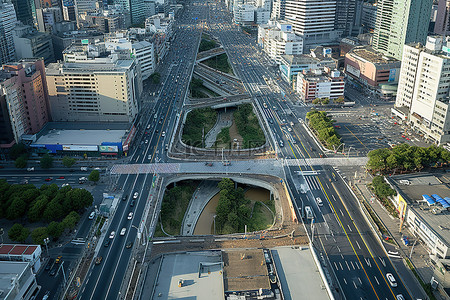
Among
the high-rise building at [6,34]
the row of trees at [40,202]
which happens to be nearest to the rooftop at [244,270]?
the row of trees at [40,202]

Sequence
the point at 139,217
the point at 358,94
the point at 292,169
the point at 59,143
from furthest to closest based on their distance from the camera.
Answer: the point at 358,94
the point at 59,143
the point at 292,169
the point at 139,217

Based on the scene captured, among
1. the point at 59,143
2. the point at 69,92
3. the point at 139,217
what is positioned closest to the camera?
the point at 139,217

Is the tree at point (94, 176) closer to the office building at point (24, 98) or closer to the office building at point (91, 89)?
the office building at point (24, 98)

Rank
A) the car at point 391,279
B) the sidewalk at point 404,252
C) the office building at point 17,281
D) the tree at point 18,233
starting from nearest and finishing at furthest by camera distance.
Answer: the office building at point 17,281
the car at point 391,279
the sidewalk at point 404,252
the tree at point 18,233

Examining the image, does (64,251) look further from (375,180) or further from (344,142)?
(344,142)

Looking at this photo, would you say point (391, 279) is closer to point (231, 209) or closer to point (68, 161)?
point (231, 209)

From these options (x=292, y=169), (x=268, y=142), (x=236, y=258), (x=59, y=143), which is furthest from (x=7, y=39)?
(x=236, y=258)

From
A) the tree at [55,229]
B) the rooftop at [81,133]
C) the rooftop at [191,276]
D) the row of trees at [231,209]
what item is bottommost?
the row of trees at [231,209]
